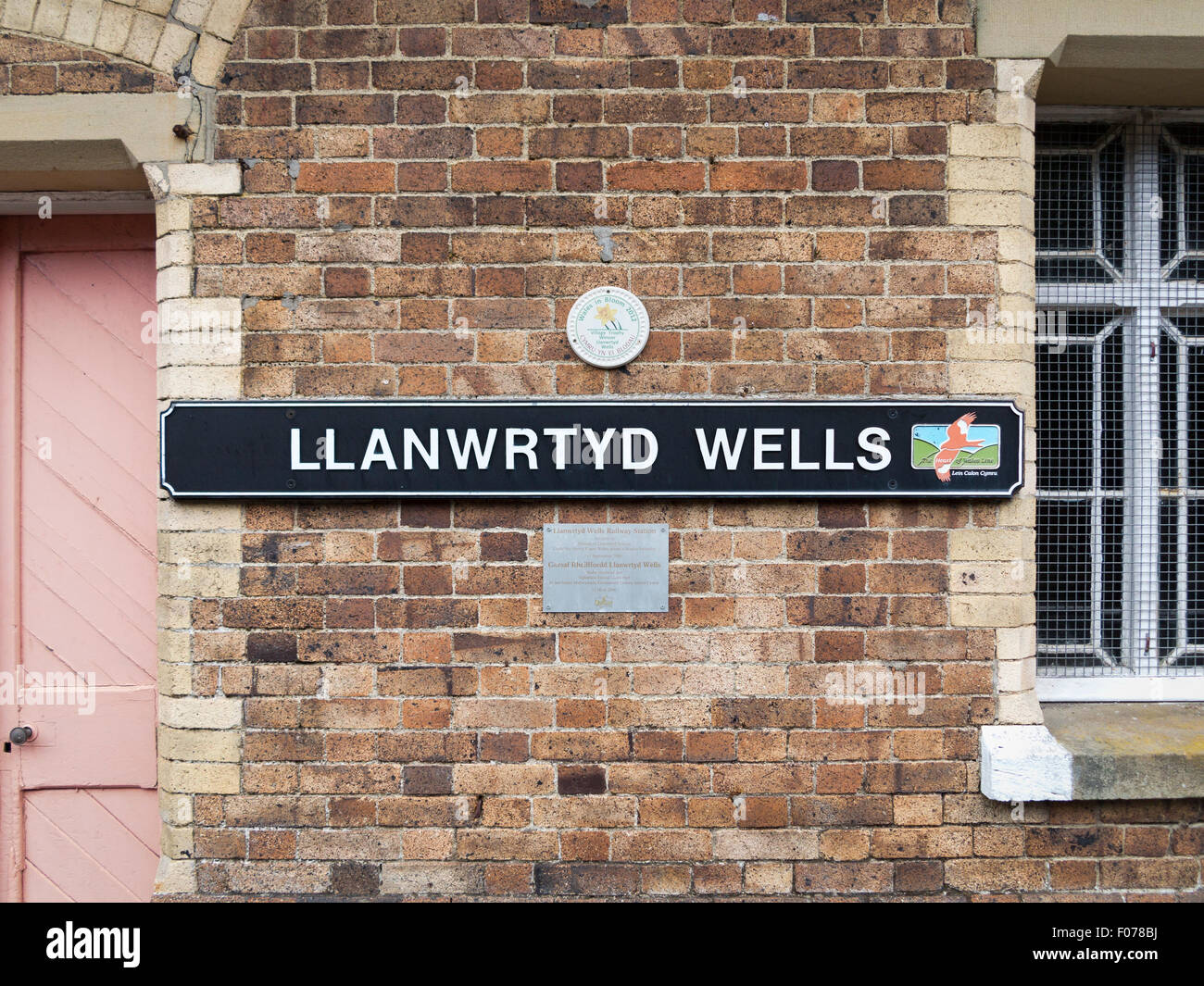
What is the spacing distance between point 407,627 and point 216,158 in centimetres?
162

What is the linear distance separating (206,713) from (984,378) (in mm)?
2697

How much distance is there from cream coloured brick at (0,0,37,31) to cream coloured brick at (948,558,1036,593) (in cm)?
342

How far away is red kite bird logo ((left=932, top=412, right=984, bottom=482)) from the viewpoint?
2.44m

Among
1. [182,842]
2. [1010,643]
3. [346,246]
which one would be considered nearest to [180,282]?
[346,246]

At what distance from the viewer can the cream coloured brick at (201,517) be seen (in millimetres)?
2467

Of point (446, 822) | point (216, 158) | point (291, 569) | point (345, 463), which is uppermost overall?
point (216, 158)

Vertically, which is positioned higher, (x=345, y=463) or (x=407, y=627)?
(x=345, y=463)

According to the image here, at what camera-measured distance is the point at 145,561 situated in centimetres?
278

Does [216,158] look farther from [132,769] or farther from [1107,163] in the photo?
[1107,163]

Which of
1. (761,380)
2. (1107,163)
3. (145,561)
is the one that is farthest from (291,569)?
(1107,163)

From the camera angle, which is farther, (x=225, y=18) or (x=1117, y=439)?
(x=1117, y=439)

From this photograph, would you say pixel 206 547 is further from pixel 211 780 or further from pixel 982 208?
pixel 982 208

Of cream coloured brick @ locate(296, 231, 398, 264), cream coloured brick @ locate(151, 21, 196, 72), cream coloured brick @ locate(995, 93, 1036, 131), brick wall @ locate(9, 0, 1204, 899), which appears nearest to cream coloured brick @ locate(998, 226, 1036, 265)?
Result: brick wall @ locate(9, 0, 1204, 899)

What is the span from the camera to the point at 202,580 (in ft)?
8.13
